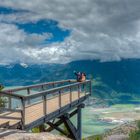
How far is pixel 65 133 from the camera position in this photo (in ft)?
91.0

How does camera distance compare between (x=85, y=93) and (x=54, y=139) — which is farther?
(x=85, y=93)

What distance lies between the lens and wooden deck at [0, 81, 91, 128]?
53.5ft

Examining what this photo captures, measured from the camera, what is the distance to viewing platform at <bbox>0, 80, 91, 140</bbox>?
16266mm

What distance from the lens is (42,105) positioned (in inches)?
831

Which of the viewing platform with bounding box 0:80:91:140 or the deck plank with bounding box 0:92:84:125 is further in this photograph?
the deck plank with bounding box 0:92:84:125

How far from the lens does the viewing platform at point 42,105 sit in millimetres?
16266

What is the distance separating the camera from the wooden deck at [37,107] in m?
16.3

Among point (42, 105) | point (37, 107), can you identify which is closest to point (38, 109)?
point (37, 107)

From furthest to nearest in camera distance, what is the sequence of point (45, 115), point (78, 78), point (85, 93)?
point (78, 78)
point (85, 93)
point (45, 115)

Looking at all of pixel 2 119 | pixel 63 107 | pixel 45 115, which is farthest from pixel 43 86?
pixel 2 119

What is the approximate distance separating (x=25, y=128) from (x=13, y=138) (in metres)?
5.49

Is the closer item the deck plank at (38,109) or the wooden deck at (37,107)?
the wooden deck at (37,107)

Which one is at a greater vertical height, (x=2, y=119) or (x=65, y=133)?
(x=2, y=119)

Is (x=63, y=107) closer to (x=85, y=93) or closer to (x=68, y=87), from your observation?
(x=68, y=87)
